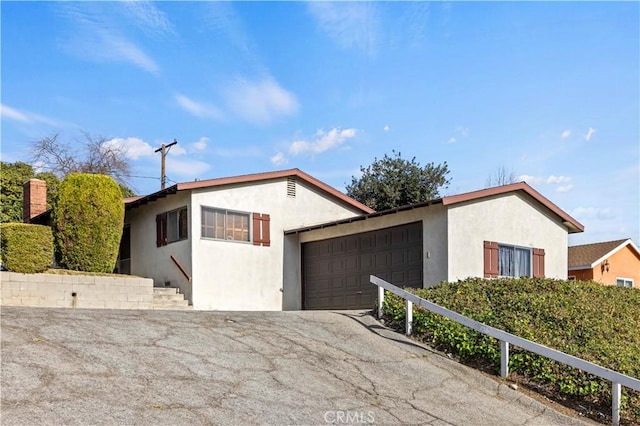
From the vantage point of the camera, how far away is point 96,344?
301 inches

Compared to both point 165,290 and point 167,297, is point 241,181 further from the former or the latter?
point 167,297

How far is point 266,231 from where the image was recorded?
693 inches

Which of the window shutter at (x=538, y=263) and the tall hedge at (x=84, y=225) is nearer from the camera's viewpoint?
the tall hedge at (x=84, y=225)

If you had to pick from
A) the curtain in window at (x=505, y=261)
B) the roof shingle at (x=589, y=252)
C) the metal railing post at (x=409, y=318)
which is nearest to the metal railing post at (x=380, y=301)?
the metal railing post at (x=409, y=318)

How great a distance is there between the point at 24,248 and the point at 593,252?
22.8m

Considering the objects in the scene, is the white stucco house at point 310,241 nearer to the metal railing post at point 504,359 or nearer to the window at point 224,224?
the window at point 224,224

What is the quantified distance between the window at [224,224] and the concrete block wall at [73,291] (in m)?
2.40

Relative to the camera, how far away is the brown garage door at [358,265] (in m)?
15.4

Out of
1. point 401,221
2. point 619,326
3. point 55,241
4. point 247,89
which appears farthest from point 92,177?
point 619,326

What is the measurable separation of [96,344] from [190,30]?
287 inches

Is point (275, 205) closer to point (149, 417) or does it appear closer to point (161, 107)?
point (161, 107)

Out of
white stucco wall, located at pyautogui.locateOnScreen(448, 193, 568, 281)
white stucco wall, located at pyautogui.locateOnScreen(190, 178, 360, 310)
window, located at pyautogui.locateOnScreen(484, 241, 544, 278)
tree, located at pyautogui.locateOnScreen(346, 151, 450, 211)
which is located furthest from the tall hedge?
tree, located at pyautogui.locateOnScreen(346, 151, 450, 211)

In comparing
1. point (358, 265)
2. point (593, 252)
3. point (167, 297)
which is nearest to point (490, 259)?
point (358, 265)

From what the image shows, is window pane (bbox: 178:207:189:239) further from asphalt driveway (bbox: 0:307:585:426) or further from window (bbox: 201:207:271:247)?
asphalt driveway (bbox: 0:307:585:426)
